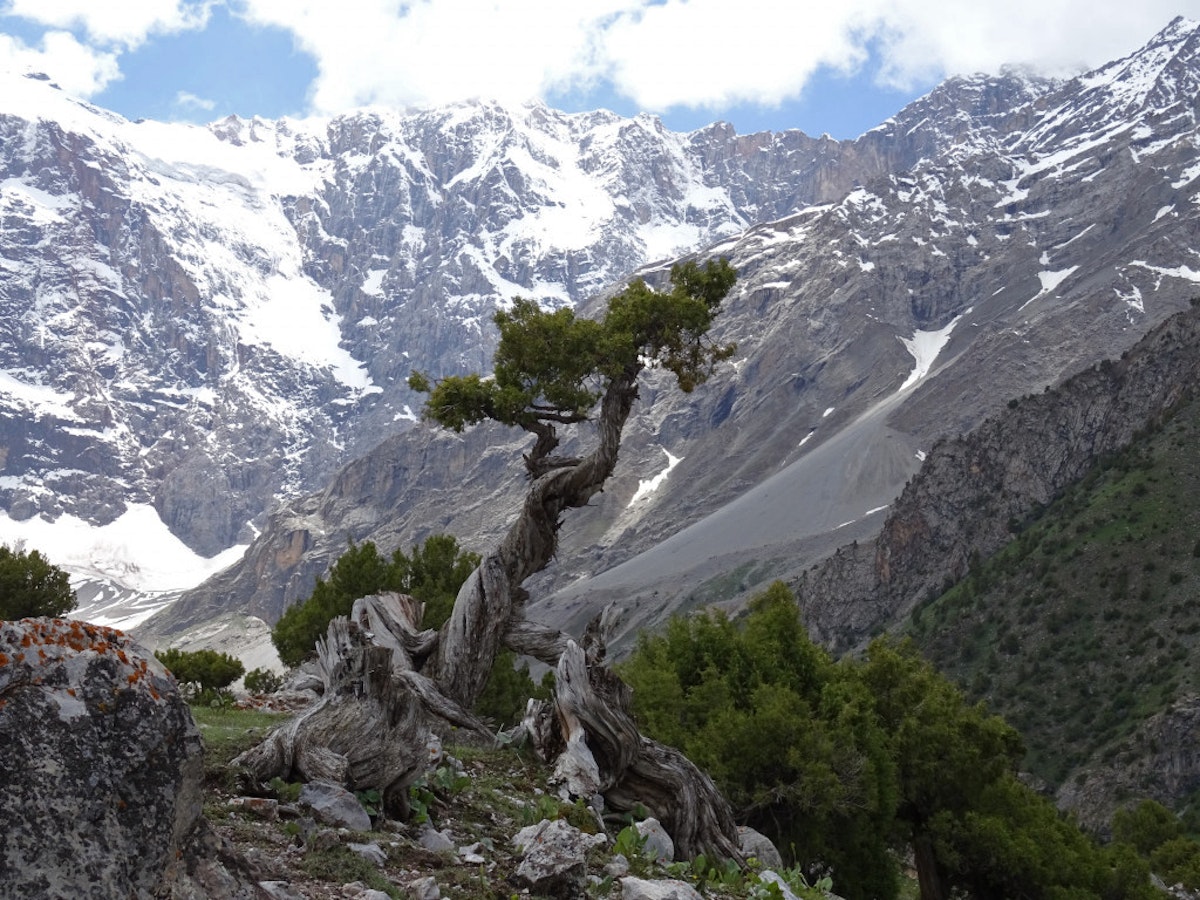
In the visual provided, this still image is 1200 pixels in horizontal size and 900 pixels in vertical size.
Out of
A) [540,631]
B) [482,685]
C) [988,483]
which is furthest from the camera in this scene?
[988,483]

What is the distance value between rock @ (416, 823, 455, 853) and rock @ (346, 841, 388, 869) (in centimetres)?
86

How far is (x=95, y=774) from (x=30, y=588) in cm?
4613

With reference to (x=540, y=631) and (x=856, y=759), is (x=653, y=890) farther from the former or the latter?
(x=856, y=759)

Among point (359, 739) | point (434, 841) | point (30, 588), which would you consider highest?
point (30, 588)

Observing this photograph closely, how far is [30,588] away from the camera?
4812 cm

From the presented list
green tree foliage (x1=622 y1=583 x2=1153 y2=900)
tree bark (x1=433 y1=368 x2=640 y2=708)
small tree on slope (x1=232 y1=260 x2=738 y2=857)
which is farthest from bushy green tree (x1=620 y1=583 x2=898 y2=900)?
small tree on slope (x1=232 y1=260 x2=738 y2=857)

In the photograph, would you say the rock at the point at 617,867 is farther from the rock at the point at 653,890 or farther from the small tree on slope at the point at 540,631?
the small tree on slope at the point at 540,631

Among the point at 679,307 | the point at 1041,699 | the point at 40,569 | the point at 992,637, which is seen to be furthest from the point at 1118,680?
the point at 679,307

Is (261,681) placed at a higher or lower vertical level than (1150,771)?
higher

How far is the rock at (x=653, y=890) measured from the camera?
987 cm

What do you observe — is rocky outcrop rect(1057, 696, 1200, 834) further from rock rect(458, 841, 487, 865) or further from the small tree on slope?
rock rect(458, 841, 487, 865)

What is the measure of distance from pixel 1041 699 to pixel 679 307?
314 ft

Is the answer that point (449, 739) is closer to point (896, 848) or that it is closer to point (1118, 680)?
point (896, 848)

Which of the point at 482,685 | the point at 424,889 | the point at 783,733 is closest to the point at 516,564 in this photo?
the point at 482,685
